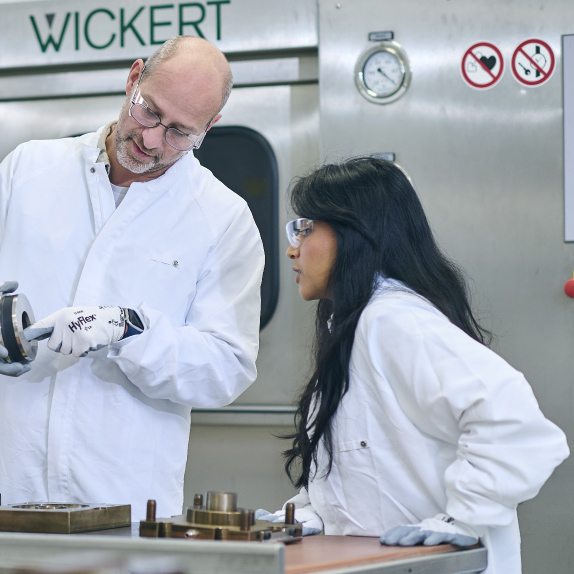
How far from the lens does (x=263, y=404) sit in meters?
2.58

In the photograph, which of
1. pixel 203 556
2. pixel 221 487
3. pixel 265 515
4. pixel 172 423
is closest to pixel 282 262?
pixel 221 487

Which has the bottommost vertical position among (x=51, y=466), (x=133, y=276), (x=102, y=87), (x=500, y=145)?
(x=51, y=466)

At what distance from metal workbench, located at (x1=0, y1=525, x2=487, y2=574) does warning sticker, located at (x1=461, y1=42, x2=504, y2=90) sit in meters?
1.60

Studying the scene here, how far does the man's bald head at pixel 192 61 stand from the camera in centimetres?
177

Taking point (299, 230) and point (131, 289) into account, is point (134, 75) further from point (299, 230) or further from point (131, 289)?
point (299, 230)

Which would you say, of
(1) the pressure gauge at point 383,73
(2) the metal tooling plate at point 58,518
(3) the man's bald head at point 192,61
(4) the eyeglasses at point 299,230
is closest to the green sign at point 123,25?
(1) the pressure gauge at point 383,73

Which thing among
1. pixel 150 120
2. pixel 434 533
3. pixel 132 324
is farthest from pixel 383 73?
pixel 434 533

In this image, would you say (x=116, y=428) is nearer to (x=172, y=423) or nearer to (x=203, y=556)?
(x=172, y=423)

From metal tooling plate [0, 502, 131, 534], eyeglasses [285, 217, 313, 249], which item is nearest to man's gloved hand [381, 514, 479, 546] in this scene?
metal tooling plate [0, 502, 131, 534]

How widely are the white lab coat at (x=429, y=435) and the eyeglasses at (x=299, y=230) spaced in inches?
7.8

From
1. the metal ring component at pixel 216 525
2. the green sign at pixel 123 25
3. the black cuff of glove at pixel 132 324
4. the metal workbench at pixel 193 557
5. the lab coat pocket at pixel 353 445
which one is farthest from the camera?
the green sign at pixel 123 25

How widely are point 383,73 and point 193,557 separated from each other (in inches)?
71.3

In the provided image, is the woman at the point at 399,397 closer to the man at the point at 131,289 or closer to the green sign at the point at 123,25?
the man at the point at 131,289

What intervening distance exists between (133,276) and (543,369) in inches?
47.9
